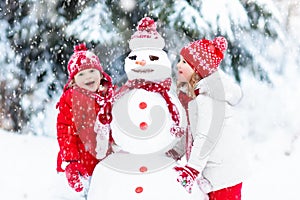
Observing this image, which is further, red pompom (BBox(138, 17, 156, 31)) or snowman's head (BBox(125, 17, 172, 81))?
red pompom (BBox(138, 17, 156, 31))

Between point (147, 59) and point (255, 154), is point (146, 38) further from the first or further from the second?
point (255, 154)

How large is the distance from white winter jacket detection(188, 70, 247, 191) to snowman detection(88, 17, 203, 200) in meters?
0.10

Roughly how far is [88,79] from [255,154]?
2823mm

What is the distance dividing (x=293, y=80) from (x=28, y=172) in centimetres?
325

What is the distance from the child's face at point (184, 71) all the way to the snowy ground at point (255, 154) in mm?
1224

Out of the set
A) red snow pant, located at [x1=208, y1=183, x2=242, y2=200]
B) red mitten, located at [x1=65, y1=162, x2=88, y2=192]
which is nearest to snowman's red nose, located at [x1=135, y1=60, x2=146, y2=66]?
red mitten, located at [x1=65, y1=162, x2=88, y2=192]

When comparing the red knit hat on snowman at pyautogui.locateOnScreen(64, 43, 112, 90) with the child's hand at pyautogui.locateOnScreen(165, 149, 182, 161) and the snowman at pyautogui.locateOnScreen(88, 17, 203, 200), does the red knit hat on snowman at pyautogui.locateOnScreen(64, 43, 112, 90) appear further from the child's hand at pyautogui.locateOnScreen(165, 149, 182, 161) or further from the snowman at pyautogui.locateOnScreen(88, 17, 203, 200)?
the child's hand at pyautogui.locateOnScreen(165, 149, 182, 161)

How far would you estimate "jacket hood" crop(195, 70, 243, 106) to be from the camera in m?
2.04

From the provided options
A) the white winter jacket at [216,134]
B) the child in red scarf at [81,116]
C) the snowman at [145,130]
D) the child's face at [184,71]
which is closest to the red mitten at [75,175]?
the child in red scarf at [81,116]

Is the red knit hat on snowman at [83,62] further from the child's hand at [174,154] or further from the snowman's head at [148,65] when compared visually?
the child's hand at [174,154]

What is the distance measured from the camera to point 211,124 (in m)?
2.02

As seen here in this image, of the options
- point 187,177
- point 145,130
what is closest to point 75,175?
point 145,130

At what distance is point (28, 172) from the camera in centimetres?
350

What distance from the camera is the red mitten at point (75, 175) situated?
2160 millimetres
